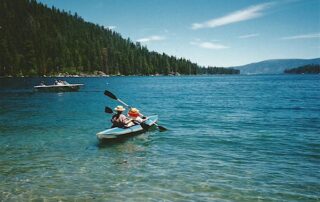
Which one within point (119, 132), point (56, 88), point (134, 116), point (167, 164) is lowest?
point (167, 164)

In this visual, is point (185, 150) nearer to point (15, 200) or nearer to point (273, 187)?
point (273, 187)

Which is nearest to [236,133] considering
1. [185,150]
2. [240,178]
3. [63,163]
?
[185,150]

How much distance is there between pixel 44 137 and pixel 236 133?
13928mm

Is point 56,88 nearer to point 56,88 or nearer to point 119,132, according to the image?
point 56,88

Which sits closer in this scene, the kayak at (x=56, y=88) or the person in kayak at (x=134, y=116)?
the person in kayak at (x=134, y=116)

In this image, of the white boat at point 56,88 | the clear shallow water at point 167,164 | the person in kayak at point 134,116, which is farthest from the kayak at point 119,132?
the white boat at point 56,88

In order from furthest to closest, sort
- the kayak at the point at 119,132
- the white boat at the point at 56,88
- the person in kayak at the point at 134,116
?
the white boat at the point at 56,88, the person in kayak at the point at 134,116, the kayak at the point at 119,132

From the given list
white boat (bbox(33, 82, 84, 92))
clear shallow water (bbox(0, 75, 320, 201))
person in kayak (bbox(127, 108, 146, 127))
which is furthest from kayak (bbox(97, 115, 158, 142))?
→ white boat (bbox(33, 82, 84, 92))

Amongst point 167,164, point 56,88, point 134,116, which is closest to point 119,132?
point 134,116

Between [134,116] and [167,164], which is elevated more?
[134,116]

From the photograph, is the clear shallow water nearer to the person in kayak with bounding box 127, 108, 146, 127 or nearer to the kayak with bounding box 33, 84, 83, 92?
the person in kayak with bounding box 127, 108, 146, 127

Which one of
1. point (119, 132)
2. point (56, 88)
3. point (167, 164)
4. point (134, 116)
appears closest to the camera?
point (167, 164)

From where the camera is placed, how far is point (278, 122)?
2906 cm

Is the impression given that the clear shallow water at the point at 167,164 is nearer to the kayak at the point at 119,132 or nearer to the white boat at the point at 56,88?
the kayak at the point at 119,132
